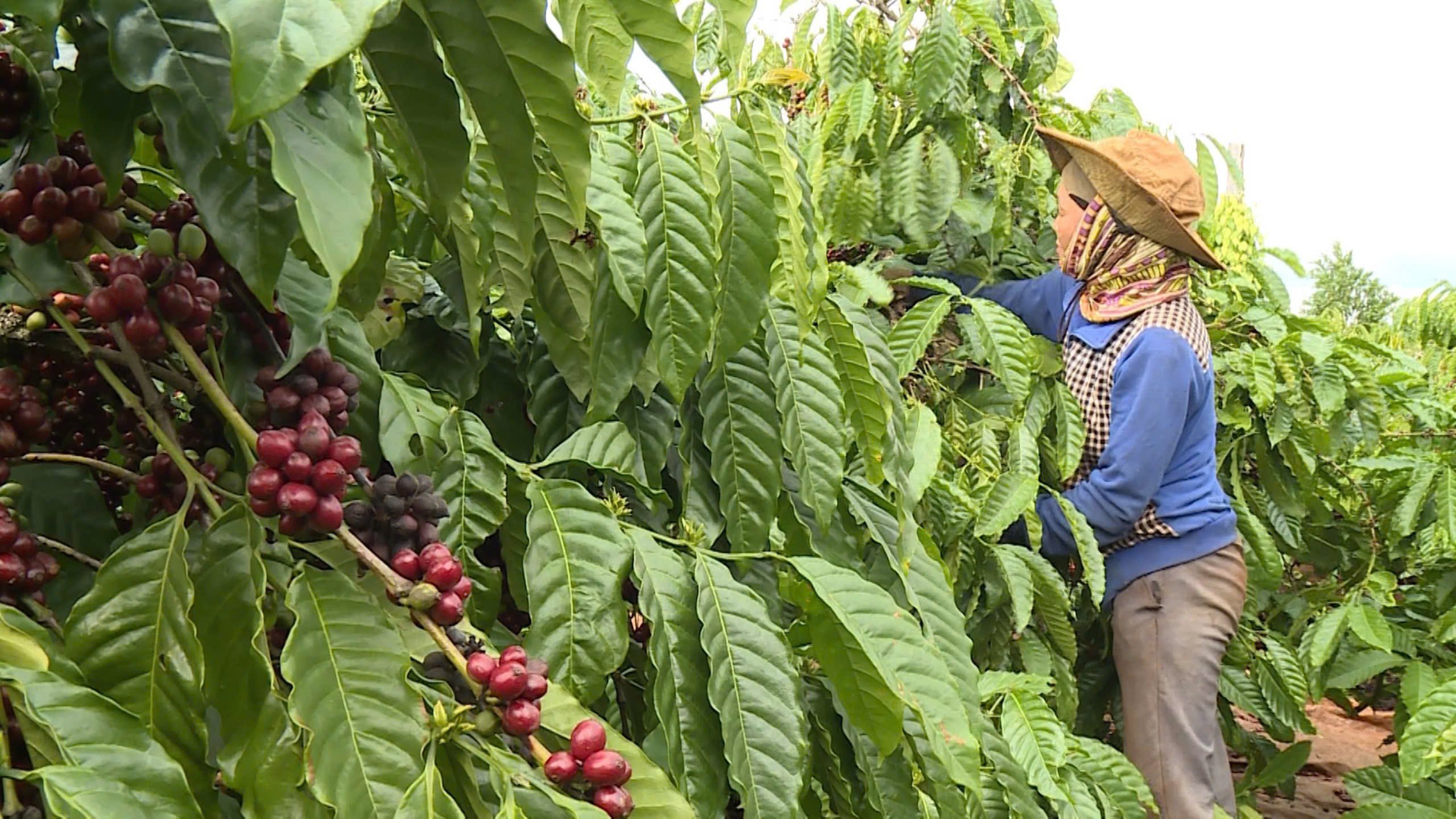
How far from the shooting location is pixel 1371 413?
92.0 inches

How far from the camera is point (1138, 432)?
192cm

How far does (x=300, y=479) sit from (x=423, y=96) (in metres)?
0.16

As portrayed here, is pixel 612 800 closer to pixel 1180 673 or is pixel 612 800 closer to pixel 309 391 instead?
pixel 309 391

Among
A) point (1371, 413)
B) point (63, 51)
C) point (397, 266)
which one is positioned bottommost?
point (1371, 413)

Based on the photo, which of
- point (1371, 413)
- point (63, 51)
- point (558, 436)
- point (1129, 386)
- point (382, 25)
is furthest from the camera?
point (1371, 413)

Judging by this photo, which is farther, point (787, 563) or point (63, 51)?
point (787, 563)

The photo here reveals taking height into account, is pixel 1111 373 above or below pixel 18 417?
below

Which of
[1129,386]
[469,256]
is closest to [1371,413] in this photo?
[1129,386]

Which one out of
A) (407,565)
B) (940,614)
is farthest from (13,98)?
(940,614)

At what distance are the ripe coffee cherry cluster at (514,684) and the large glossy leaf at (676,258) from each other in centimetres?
28

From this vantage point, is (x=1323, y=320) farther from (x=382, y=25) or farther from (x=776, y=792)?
(x=382, y=25)

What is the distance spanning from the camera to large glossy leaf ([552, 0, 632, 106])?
52 cm

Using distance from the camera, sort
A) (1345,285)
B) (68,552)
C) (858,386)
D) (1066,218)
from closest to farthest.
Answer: (68,552) < (858,386) < (1066,218) < (1345,285)

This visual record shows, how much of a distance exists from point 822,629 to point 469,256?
297mm
